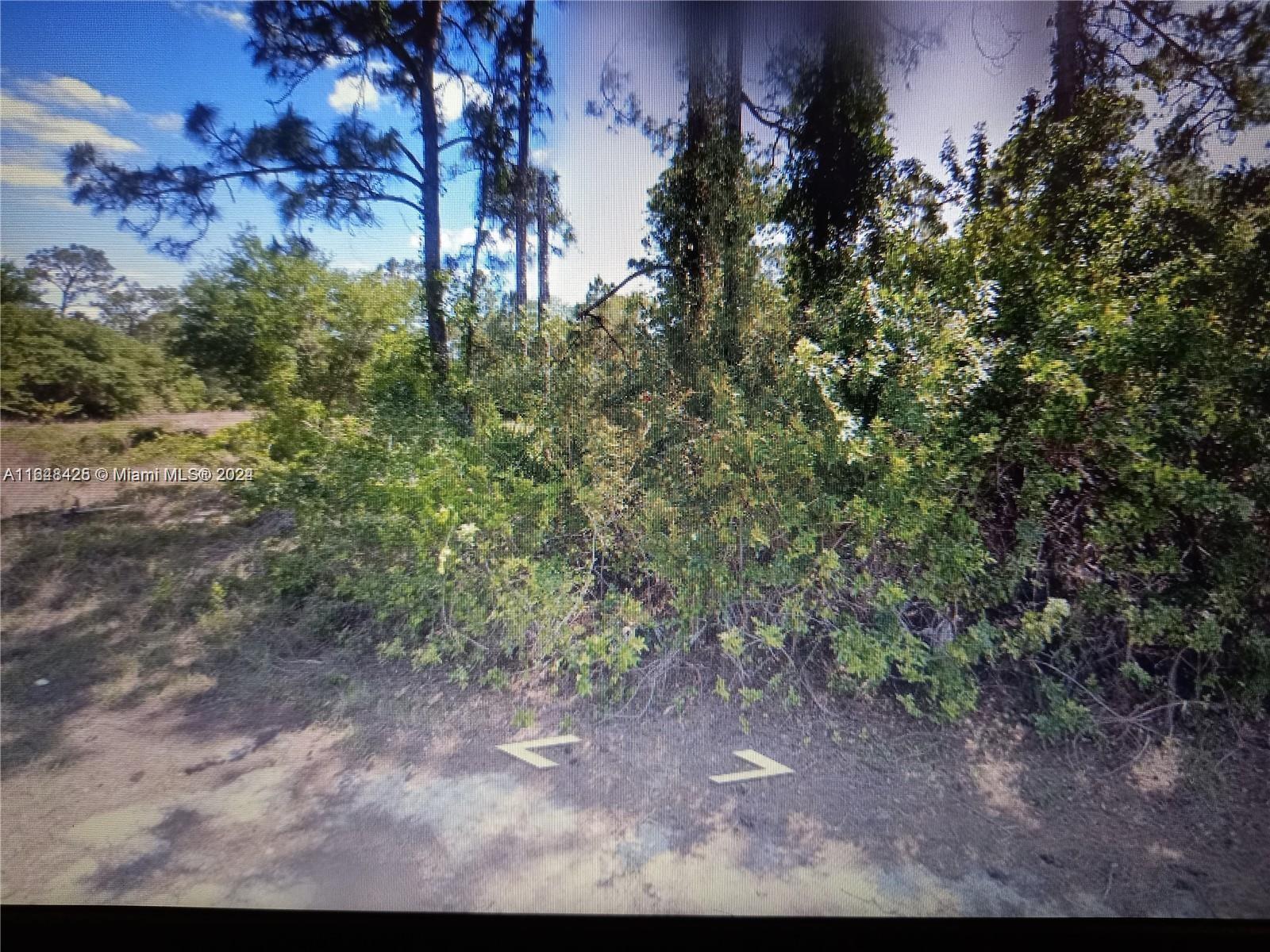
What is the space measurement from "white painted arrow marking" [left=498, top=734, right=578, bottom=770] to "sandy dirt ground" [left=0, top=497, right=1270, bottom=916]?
23 mm

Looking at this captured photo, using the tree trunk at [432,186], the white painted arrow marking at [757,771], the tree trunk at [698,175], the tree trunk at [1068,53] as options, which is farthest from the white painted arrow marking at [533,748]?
the tree trunk at [1068,53]

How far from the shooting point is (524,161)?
69.3 inches

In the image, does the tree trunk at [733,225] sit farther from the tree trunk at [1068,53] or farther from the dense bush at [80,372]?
the dense bush at [80,372]

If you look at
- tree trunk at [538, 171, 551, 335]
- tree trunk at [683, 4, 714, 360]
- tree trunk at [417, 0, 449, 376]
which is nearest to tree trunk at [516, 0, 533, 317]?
tree trunk at [538, 171, 551, 335]

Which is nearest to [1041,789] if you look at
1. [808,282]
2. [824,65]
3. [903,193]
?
[808,282]

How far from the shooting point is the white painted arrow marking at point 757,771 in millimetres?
1540

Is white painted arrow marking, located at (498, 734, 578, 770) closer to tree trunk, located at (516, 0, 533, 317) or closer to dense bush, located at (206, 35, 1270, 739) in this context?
dense bush, located at (206, 35, 1270, 739)

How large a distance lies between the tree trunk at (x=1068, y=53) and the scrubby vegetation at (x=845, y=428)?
0.01 meters

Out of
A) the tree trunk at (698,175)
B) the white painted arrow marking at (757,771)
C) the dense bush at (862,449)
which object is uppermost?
the tree trunk at (698,175)

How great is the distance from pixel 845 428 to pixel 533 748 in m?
1.41

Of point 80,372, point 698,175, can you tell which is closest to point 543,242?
point 698,175

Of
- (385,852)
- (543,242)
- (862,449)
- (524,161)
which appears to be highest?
(524,161)

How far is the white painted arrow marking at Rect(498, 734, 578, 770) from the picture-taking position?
5.13 ft

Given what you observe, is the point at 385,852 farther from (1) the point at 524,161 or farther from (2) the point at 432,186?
(1) the point at 524,161
